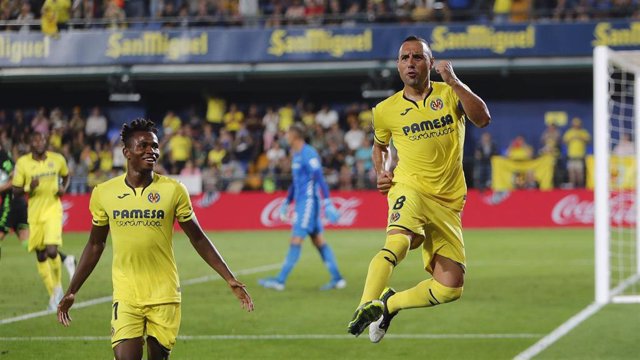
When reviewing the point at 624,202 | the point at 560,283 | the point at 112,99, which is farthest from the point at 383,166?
the point at 112,99

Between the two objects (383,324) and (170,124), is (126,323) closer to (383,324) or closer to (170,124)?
(383,324)

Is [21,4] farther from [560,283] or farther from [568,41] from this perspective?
[560,283]

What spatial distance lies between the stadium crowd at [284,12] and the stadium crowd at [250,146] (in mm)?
3011

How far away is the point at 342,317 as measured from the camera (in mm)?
12992

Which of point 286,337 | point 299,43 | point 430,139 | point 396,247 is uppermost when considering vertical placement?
point 299,43

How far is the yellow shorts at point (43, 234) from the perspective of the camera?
45.8 ft

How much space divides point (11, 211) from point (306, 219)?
411cm

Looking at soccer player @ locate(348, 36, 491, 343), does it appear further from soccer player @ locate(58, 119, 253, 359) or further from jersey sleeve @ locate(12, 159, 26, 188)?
jersey sleeve @ locate(12, 159, 26, 188)

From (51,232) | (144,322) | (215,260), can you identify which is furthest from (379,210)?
(144,322)

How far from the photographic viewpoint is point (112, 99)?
116 feet

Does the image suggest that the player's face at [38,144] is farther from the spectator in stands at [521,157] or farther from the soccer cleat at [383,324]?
the spectator in stands at [521,157]

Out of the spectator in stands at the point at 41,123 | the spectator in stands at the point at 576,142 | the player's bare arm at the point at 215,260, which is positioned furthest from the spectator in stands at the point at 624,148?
the player's bare arm at the point at 215,260

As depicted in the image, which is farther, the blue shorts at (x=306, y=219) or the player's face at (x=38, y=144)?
the blue shorts at (x=306, y=219)

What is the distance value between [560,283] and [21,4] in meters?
23.0
